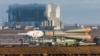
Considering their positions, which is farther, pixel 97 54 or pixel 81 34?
pixel 81 34

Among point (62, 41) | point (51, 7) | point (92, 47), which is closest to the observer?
point (92, 47)

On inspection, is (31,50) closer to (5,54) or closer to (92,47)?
(5,54)

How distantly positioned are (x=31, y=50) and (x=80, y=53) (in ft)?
13.7

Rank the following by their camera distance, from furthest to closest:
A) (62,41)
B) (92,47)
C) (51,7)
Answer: (51,7)
(62,41)
(92,47)

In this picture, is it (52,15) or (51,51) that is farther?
(52,15)

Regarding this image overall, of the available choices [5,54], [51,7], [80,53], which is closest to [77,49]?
[80,53]

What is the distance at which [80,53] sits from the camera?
→ 35.6m

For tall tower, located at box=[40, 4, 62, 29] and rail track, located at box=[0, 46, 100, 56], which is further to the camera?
tall tower, located at box=[40, 4, 62, 29]

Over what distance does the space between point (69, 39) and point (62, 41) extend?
107 centimetres

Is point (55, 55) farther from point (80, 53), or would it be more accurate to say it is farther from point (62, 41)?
point (62, 41)

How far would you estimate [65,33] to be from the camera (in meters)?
42.1

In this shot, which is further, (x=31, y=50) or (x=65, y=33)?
(x=65, y=33)

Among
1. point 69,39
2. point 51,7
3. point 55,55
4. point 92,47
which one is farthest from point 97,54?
point 51,7

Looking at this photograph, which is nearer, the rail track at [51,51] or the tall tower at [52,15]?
the rail track at [51,51]
